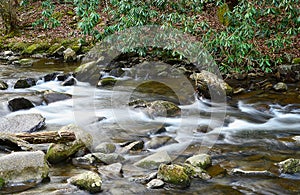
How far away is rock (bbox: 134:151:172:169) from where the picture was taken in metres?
4.39

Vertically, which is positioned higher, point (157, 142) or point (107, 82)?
point (107, 82)

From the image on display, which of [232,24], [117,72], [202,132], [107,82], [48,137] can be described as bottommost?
[202,132]

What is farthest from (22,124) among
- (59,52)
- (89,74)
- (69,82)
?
(59,52)

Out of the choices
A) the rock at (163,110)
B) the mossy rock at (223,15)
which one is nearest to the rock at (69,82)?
the rock at (163,110)

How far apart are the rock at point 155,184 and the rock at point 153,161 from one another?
0.47m

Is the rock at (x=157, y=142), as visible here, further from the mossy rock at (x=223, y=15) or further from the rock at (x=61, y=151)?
the mossy rock at (x=223, y=15)

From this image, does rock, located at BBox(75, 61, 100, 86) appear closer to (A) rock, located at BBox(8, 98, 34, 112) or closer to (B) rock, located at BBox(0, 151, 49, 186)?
(A) rock, located at BBox(8, 98, 34, 112)

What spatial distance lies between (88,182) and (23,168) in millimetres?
748

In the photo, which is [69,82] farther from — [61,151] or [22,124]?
[61,151]

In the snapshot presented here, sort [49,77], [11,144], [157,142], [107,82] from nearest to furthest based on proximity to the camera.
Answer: [11,144] → [157,142] → [107,82] → [49,77]

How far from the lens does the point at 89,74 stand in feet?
33.3

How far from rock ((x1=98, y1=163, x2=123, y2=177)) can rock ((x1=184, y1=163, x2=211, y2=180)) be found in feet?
2.59

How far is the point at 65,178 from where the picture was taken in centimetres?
405

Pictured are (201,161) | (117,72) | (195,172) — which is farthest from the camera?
(117,72)
